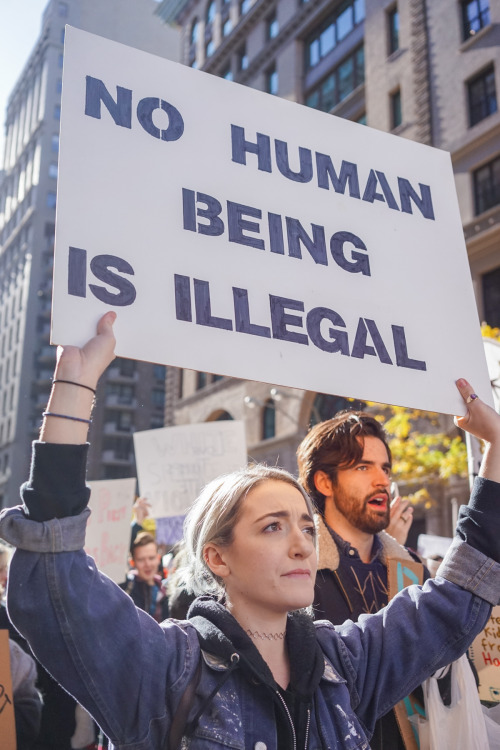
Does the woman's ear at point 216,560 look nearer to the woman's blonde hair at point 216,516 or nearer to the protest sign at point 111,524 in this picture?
the woman's blonde hair at point 216,516

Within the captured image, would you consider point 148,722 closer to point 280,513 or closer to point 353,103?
point 280,513

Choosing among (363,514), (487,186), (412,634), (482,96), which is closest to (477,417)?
(363,514)

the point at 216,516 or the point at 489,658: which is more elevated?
the point at 216,516

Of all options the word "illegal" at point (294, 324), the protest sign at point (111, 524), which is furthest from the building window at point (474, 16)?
the word "illegal" at point (294, 324)

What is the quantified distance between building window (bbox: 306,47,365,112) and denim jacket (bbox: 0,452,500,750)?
24604 millimetres

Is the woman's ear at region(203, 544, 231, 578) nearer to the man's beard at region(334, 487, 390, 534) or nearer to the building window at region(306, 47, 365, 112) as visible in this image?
the man's beard at region(334, 487, 390, 534)

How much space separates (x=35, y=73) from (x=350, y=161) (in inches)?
3043

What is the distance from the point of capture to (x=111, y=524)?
591 centimetres

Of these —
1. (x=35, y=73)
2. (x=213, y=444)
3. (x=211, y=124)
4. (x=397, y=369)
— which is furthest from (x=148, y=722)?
(x=35, y=73)

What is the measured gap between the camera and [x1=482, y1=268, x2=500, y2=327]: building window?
17.5 m

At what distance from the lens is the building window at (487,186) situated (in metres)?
18.3

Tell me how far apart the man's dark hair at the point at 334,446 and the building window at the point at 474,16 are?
61.2 feet

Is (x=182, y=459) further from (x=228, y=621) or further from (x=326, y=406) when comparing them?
(x=326, y=406)

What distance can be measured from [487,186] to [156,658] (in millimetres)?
18814
